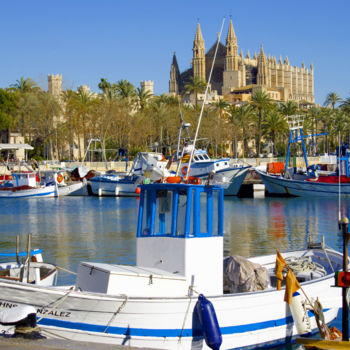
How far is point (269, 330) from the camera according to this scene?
12133 mm

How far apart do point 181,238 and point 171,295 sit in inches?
46.9

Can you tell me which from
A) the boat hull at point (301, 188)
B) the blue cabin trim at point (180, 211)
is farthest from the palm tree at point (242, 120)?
the blue cabin trim at point (180, 211)

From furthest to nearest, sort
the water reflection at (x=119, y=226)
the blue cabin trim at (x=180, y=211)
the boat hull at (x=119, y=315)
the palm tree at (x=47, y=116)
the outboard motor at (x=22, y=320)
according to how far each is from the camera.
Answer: the palm tree at (x=47, y=116)
the water reflection at (x=119, y=226)
the blue cabin trim at (x=180, y=211)
the boat hull at (x=119, y=315)
the outboard motor at (x=22, y=320)

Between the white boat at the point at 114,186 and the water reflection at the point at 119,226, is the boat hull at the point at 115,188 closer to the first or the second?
the white boat at the point at 114,186

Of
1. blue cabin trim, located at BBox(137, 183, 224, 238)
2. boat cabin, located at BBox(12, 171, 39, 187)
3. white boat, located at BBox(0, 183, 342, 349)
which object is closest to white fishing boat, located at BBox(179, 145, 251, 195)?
boat cabin, located at BBox(12, 171, 39, 187)

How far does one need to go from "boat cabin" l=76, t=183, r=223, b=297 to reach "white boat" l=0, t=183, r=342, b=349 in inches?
0.7

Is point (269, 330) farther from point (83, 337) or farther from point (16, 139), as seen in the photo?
point (16, 139)

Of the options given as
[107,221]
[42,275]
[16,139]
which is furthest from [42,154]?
[42,275]

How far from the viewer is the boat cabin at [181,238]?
11858 millimetres

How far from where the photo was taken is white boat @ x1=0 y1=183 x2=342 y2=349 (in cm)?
1061

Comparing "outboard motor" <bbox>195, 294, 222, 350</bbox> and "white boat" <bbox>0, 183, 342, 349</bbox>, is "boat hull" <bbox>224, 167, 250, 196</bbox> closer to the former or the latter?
"white boat" <bbox>0, 183, 342, 349</bbox>

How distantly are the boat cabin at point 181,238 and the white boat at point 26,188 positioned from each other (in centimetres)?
4459

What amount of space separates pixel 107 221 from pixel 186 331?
88.8ft

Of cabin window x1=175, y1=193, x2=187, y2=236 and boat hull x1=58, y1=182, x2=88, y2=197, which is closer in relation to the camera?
cabin window x1=175, y1=193, x2=187, y2=236
